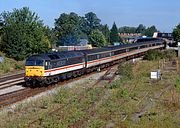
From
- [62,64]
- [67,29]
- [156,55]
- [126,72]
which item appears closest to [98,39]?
[67,29]

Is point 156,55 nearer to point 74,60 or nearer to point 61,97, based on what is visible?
point 74,60

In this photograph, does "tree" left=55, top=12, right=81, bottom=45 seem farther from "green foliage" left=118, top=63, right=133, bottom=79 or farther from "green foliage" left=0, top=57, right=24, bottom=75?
"green foliage" left=118, top=63, right=133, bottom=79

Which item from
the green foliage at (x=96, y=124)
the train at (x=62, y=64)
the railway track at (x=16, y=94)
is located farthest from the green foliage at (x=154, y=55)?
the green foliage at (x=96, y=124)

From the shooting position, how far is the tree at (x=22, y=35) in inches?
2099

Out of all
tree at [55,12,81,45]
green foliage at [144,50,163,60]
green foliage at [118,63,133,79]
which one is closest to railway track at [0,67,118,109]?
green foliage at [118,63,133,79]

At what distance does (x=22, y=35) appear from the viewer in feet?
177

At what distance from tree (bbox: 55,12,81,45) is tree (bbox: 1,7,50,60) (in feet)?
169

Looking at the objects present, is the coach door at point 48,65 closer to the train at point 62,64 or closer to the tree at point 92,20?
the train at point 62,64

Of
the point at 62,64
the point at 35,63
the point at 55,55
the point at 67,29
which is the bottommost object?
the point at 62,64

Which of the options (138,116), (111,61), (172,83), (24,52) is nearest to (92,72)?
(111,61)

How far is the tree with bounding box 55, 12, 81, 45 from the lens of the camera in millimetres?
116000

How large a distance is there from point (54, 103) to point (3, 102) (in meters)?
3.41

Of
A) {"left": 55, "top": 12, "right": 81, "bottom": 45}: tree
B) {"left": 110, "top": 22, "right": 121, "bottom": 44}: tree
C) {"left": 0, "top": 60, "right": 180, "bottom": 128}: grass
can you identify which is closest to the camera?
{"left": 0, "top": 60, "right": 180, "bottom": 128}: grass

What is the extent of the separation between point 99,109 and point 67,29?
112854 millimetres
